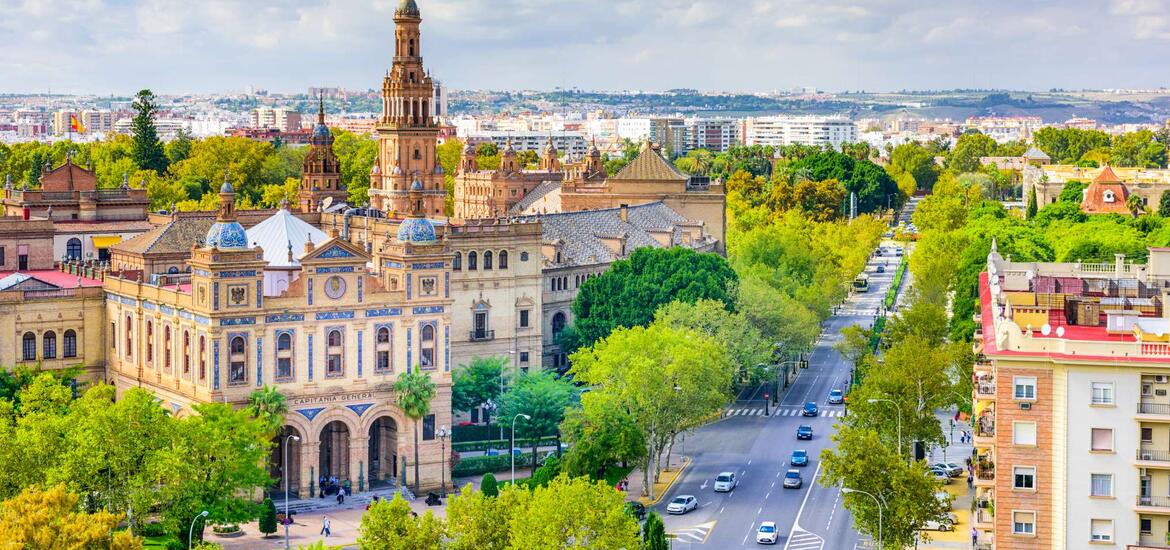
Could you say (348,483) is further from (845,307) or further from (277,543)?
(845,307)

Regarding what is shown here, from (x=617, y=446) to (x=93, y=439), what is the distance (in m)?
27.9

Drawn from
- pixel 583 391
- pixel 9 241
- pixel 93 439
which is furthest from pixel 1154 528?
pixel 9 241

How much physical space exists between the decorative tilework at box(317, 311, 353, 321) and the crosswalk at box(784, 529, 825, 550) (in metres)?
27.0

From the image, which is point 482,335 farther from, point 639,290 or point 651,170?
point 651,170

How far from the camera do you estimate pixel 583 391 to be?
118 m

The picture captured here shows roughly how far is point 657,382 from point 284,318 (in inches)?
800

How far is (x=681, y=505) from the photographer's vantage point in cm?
9738

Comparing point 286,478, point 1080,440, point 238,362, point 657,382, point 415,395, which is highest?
point 1080,440

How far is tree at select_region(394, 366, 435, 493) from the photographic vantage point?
341ft

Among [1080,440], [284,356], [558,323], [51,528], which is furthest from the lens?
[558,323]

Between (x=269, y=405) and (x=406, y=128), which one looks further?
(x=406, y=128)

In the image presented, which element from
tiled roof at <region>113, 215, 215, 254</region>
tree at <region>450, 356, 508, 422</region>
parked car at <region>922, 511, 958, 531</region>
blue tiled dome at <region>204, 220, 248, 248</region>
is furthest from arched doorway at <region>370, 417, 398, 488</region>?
parked car at <region>922, 511, 958, 531</region>

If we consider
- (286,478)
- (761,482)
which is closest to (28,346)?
(286,478)

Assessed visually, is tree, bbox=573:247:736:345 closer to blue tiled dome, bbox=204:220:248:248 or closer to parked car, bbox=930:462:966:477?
parked car, bbox=930:462:966:477
